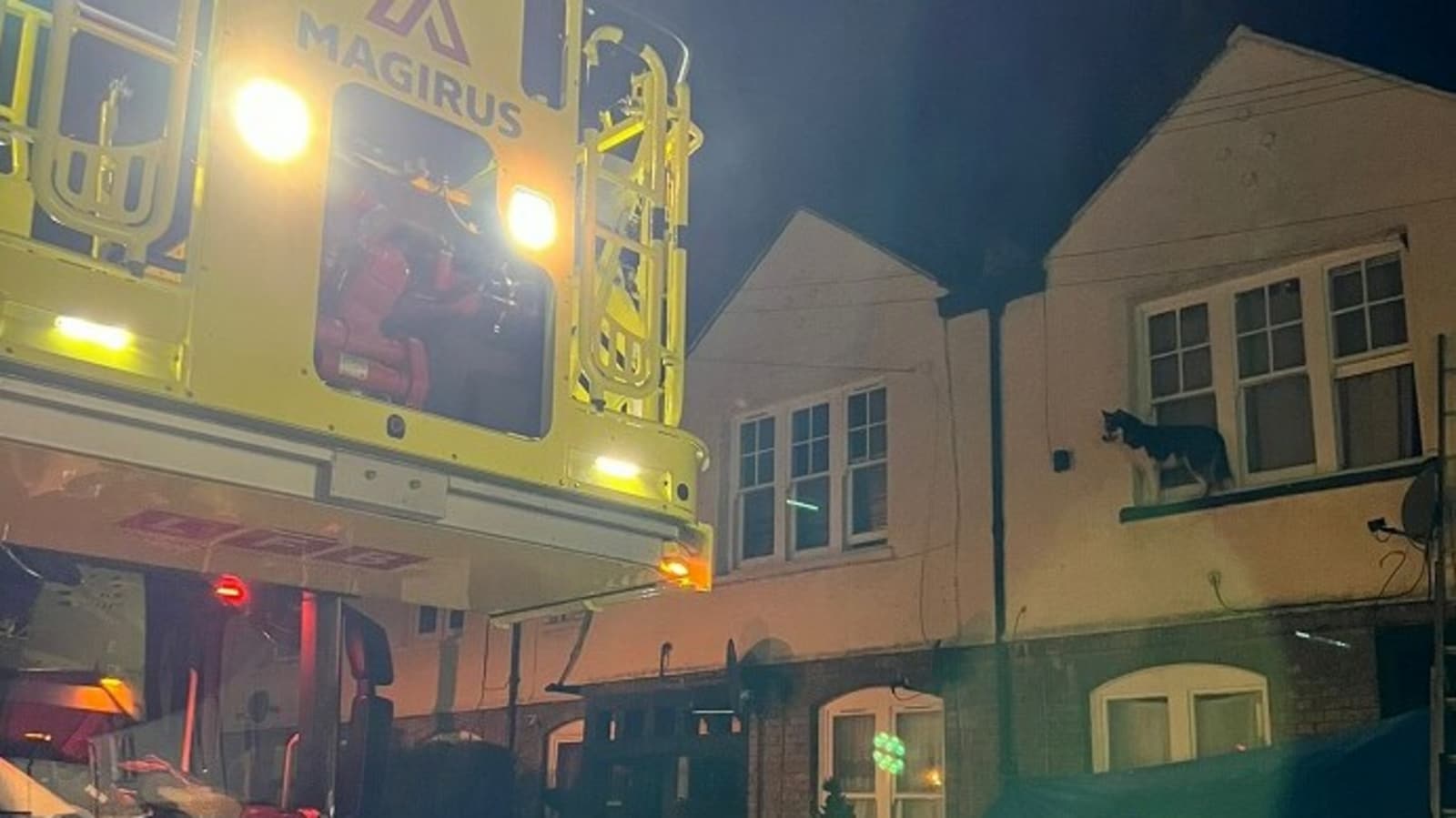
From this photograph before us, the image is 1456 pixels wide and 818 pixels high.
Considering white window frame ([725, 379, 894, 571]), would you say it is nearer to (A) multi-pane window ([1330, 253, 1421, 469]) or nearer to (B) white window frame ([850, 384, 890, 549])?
(B) white window frame ([850, 384, 890, 549])

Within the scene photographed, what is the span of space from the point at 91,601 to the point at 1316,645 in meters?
7.60

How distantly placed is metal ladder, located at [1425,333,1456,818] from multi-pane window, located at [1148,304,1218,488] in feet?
5.41

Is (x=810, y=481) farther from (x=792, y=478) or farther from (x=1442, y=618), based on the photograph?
(x=1442, y=618)

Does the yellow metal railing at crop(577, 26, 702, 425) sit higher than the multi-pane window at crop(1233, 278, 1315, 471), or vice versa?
the multi-pane window at crop(1233, 278, 1315, 471)

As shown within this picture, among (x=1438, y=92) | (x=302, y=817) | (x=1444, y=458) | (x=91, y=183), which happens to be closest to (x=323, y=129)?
(x=91, y=183)

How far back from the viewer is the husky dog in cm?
1007

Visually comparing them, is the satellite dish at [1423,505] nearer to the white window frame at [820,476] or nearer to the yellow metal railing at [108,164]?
the white window frame at [820,476]

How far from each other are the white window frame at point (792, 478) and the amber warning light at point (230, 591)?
8505 mm

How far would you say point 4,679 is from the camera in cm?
350

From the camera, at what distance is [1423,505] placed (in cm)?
876

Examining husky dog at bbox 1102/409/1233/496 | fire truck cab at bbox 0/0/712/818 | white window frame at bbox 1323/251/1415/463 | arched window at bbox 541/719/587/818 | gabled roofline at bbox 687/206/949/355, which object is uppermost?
gabled roofline at bbox 687/206/949/355

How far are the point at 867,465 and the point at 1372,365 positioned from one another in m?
4.20

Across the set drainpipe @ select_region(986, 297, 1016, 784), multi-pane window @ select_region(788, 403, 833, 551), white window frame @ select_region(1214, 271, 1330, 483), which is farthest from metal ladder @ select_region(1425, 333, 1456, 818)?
multi-pane window @ select_region(788, 403, 833, 551)

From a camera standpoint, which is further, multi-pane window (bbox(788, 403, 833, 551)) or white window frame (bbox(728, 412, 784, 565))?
white window frame (bbox(728, 412, 784, 565))
